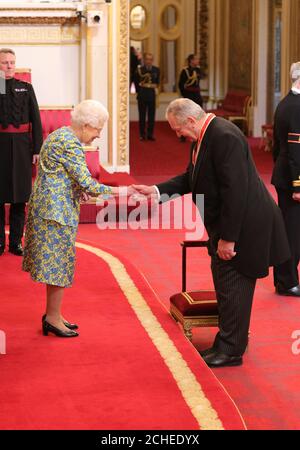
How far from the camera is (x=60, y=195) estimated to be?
571cm

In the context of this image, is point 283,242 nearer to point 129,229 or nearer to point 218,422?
point 218,422

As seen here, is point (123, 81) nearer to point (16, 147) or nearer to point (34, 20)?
point (34, 20)

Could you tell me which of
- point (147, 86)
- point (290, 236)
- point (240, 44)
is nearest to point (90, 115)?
point (290, 236)

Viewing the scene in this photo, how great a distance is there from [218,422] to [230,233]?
1427mm

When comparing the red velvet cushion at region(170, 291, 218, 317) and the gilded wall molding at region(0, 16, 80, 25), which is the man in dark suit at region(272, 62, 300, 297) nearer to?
the red velvet cushion at region(170, 291, 218, 317)

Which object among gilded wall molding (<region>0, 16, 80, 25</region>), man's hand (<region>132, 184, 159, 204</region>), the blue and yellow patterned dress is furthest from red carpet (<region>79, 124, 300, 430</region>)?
gilded wall molding (<region>0, 16, 80, 25</region>)

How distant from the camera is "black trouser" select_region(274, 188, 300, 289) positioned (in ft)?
24.8

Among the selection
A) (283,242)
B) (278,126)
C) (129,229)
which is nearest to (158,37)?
(129,229)

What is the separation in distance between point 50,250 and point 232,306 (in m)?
1.16

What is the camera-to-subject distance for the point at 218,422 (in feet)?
14.8

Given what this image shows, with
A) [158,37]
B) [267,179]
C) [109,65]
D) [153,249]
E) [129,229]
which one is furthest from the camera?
[158,37]

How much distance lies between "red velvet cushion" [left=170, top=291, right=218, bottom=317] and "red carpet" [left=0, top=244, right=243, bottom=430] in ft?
0.51

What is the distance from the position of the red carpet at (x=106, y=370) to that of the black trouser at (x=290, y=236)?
1122 mm

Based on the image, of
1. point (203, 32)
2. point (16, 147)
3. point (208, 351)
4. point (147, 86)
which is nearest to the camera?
point (208, 351)
